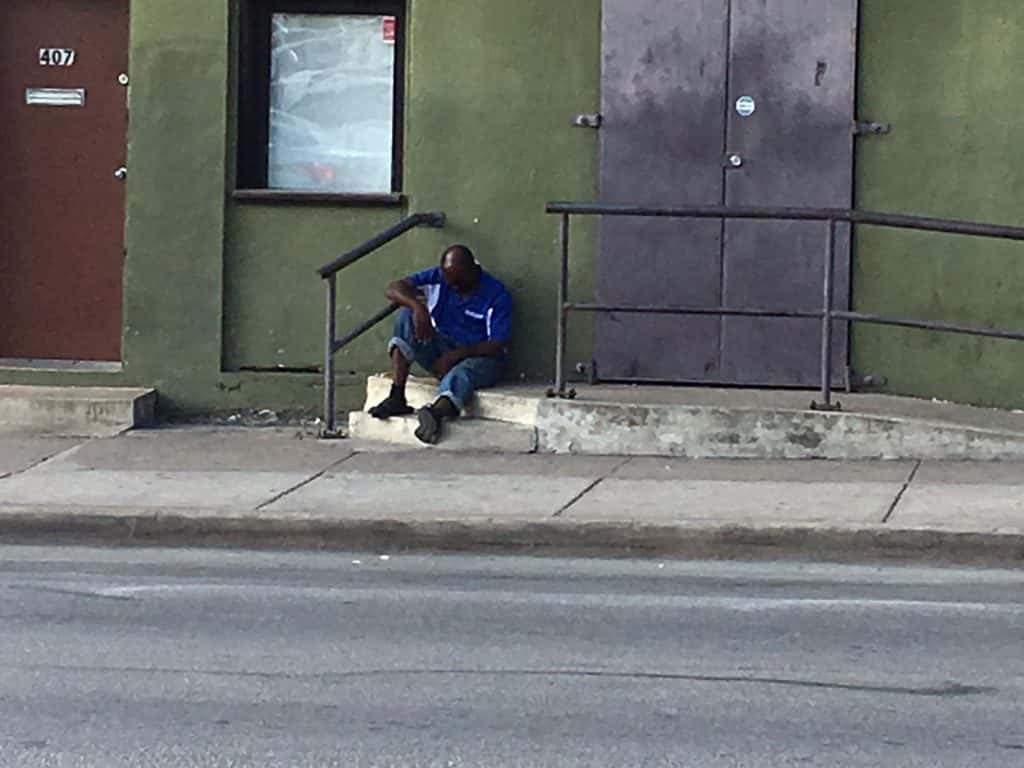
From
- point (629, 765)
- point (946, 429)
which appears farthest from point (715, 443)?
point (629, 765)

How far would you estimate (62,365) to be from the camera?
41.3ft

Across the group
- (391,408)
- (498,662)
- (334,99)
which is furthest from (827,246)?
(498,662)

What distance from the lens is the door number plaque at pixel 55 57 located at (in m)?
12.5

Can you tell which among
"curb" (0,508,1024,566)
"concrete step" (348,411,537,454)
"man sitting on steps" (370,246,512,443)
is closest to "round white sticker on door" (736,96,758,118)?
"man sitting on steps" (370,246,512,443)

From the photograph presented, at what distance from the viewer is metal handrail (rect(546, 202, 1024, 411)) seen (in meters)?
10.6

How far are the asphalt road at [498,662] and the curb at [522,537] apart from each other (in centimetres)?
21

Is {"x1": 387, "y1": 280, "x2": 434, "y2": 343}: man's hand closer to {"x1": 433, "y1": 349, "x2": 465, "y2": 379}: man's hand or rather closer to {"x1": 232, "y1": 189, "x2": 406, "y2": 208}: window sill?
{"x1": 433, "y1": 349, "x2": 465, "y2": 379}: man's hand

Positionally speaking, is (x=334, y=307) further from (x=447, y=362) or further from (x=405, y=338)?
(x=447, y=362)

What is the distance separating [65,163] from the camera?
12.6 m

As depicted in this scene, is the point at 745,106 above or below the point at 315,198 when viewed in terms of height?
above

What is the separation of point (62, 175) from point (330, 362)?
231 cm

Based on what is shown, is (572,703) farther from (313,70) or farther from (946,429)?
(313,70)

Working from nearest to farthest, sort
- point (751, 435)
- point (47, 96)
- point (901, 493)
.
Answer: point (901, 493) < point (751, 435) < point (47, 96)

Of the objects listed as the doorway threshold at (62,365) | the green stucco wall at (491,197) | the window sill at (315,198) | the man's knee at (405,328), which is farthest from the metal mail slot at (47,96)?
the man's knee at (405,328)
